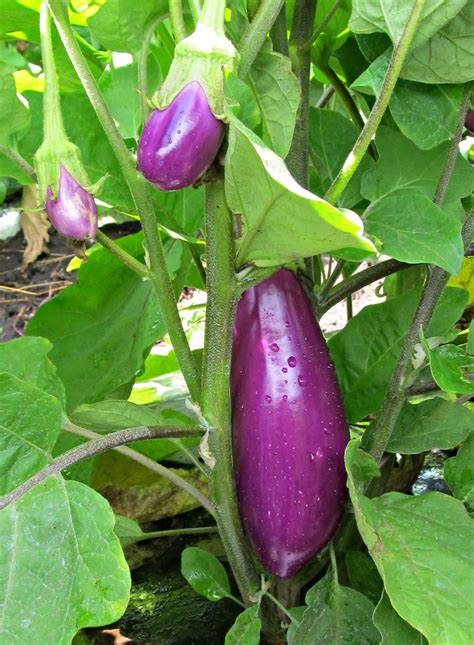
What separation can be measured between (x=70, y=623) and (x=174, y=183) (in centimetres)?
28

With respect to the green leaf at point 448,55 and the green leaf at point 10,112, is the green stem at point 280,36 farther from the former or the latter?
the green leaf at point 10,112

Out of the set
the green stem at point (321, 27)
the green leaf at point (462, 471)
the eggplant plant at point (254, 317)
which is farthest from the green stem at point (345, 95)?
the green leaf at point (462, 471)

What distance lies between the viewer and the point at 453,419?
2.36ft

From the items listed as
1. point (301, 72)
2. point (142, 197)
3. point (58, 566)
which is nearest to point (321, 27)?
point (301, 72)

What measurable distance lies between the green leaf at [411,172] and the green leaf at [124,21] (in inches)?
8.6

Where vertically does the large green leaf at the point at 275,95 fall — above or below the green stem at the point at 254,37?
below

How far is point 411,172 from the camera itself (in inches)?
28.8

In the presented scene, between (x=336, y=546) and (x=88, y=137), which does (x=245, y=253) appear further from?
(x=336, y=546)

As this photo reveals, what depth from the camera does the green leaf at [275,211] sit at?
431 mm

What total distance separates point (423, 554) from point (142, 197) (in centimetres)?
31

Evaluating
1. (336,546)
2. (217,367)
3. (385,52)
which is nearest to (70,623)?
(217,367)

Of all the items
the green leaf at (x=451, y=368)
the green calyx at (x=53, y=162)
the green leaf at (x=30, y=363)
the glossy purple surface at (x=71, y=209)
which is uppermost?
the green calyx at (x=53, y=162)

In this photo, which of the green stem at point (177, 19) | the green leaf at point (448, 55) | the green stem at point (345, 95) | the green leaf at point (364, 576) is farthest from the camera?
the green stem at point (345, 95)

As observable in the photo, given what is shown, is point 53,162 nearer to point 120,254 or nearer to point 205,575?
point 120,254
